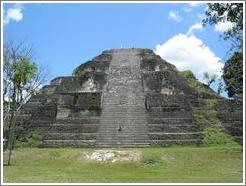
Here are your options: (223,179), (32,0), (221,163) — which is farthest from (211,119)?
(32,0)

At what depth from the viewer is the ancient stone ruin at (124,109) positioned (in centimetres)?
2312

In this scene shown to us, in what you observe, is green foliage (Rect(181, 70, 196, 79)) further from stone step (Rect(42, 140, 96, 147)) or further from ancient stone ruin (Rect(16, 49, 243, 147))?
stone step (Rect(42, 140, 96, 147))

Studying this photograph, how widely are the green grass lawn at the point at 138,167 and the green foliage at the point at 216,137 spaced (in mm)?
961

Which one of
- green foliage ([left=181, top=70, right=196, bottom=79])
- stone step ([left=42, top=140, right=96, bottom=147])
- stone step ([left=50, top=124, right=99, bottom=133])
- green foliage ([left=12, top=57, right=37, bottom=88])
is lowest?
stone step ([left=42, top=140, right=96, bottom=147])

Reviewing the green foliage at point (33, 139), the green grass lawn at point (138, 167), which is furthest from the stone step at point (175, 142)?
the green foliage at point (33, 139)

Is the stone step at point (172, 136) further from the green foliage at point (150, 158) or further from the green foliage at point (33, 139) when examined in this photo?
the green foliage at point (33, 139)

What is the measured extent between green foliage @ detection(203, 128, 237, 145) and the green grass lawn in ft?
3.15

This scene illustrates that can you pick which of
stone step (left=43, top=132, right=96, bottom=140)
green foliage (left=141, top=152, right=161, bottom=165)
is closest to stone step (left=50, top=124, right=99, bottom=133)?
stone step (left=43, top=132, right=96, bottom=140)

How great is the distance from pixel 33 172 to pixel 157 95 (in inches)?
451

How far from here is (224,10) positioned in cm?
1803

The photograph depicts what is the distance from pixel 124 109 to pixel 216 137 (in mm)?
4916

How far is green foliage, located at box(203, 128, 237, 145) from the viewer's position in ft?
74.6

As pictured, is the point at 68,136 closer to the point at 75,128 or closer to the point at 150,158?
the point at 75,128

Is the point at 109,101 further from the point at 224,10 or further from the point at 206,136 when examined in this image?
the point at 224,10
